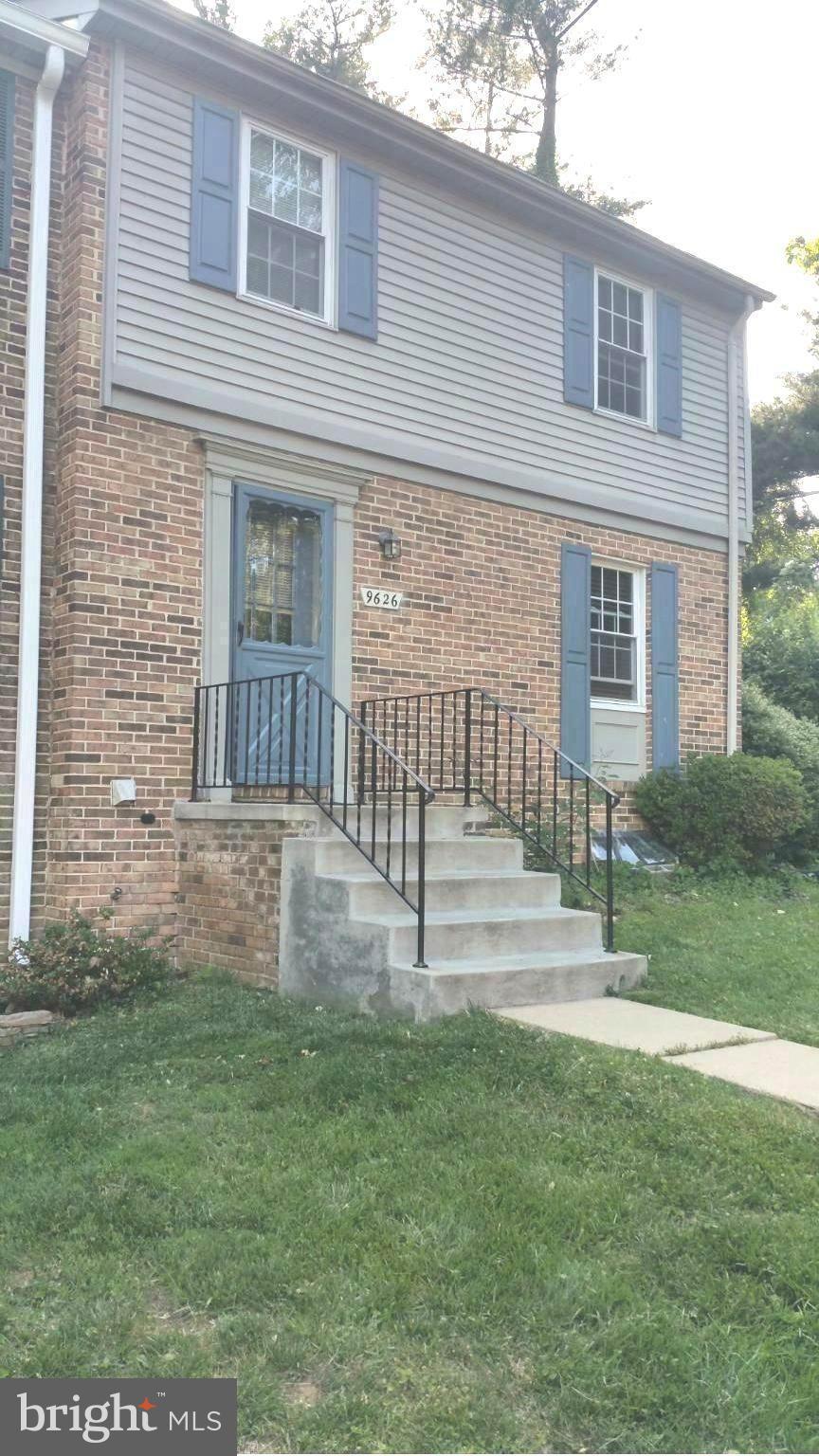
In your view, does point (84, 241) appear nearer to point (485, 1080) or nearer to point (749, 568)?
point (485, 1080)

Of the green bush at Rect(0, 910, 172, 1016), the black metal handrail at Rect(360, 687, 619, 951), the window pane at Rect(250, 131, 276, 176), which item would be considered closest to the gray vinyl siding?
the window pane at Rect(250, 131, 276, 176)

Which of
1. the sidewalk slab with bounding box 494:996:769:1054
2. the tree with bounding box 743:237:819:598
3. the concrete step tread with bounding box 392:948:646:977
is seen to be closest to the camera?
the sidewalk slab with bounding box 494:996:769:1054

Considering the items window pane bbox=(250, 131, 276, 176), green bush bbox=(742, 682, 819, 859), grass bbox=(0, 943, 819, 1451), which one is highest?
window pane bbox=(250, 131, 276, 176)

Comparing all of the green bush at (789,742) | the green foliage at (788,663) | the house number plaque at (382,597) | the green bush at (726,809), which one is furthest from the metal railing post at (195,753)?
the green foliage at (788,663)

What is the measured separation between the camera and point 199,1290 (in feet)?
9.47

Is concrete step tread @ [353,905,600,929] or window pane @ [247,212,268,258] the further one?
window pane @ [247,212,268,258]

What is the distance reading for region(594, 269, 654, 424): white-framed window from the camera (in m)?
10.1

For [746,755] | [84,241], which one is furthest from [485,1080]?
[746,755]

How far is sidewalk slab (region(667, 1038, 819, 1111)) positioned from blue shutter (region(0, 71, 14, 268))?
19.9 feet

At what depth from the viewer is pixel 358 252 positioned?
8.31 metres

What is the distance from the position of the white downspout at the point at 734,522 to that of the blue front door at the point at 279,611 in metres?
4.65

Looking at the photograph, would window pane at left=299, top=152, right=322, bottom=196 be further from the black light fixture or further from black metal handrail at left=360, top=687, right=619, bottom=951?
black metal handrail at left=360, top=687, right=619, bottom=951

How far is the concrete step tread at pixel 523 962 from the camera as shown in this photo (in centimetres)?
535

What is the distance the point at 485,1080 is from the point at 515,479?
19.6 feet
